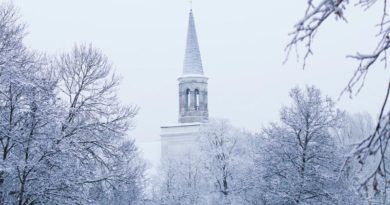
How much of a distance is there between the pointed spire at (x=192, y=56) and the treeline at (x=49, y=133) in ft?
107

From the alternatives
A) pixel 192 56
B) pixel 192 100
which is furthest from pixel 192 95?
pixel 192 56

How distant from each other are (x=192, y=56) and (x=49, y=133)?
37989 mm

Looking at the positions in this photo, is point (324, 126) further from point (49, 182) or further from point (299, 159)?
point (49, 182)

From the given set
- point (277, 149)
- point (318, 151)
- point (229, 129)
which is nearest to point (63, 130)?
point (277, 149)

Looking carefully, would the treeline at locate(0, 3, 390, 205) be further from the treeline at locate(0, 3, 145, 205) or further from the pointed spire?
the pointed spire

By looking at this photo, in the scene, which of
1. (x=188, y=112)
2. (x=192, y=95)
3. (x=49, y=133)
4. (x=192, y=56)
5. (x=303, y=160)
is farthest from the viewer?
(x=192, y=56)

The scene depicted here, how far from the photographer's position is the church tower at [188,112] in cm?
5106

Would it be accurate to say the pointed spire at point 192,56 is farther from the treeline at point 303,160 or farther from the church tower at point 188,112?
the treeline at point 303,160

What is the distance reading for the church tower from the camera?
5106cm

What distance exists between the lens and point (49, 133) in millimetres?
17000

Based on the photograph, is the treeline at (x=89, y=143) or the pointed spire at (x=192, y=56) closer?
the treeline at (x=89, y=143)

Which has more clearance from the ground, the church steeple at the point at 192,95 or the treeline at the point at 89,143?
the church steeple at the point at 192,95

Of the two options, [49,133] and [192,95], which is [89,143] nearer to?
[49,133]

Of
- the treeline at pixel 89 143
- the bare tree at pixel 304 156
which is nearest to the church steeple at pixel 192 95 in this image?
the treeline at pixel 89 143
